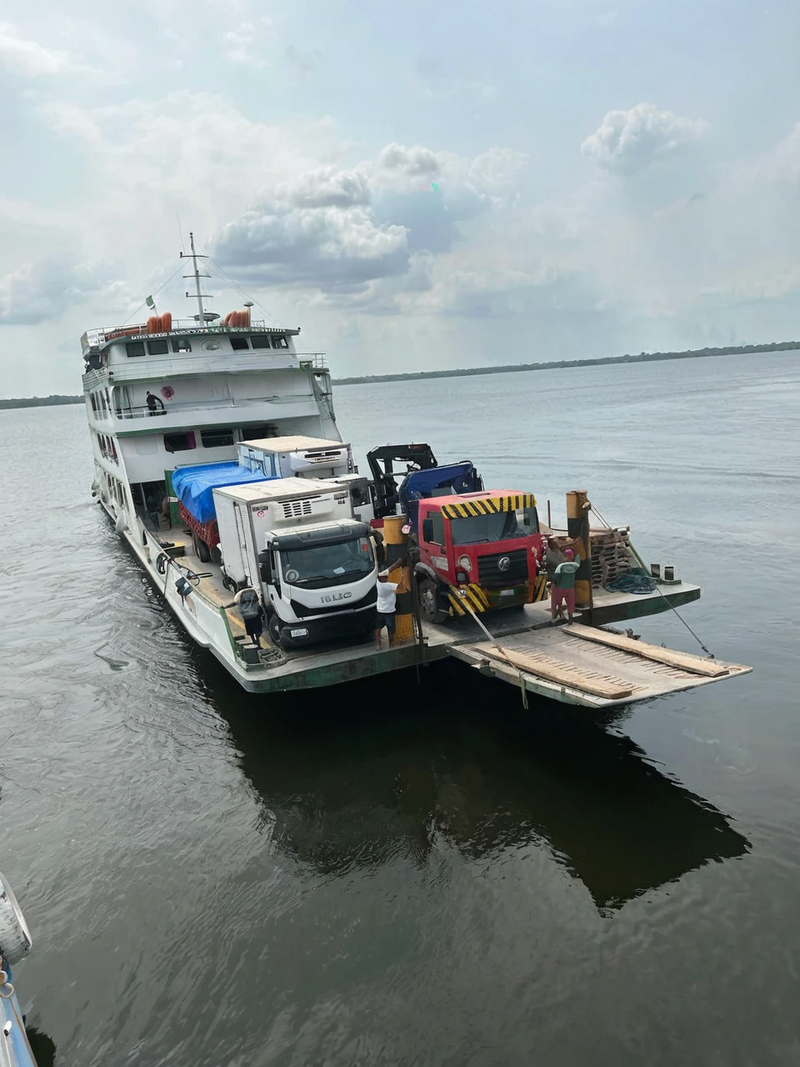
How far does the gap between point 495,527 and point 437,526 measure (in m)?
0.87

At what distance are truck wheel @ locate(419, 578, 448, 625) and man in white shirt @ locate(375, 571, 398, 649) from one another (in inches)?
24.4

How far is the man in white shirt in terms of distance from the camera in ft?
33.9

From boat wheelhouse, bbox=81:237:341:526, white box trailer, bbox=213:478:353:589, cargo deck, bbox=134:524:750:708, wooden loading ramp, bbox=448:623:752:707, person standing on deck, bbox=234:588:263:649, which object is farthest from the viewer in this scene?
boat wheelhouse, bbox=81:237:341:526

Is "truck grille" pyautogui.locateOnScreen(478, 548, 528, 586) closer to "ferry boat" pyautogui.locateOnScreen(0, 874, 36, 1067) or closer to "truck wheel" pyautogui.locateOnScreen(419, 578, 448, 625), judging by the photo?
"truck wheel" pyautogui.locateOnScreen(419, 578, 448, 625)

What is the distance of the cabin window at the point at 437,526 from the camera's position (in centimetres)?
1069

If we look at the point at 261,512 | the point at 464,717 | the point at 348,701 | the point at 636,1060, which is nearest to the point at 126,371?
the point at 261,512

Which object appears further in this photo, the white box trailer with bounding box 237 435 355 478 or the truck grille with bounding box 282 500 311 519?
the white box trailer with bounding box 237 435 355 478

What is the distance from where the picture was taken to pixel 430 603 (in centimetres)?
1143

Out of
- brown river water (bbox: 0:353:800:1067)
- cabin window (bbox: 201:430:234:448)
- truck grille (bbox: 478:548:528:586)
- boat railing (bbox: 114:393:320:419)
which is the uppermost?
boat railing (bbox: 114:393:320:419)

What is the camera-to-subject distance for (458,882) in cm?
756

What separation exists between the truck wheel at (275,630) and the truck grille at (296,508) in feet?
5.64

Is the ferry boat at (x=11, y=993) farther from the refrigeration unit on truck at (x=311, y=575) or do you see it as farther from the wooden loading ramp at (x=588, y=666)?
the wooden loading ramp at (x=588, y=666)

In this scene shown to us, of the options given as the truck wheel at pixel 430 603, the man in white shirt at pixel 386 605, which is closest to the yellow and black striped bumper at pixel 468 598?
the truck wheel at pixel 430 603

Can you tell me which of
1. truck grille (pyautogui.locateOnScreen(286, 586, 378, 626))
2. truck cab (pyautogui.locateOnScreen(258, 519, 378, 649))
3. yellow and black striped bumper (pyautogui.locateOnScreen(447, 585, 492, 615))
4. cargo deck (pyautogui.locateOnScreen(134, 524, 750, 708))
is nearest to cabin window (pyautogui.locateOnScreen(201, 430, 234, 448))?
cargo deck (pyautogui.locateOnScreen(134, 524, 750, 708))
